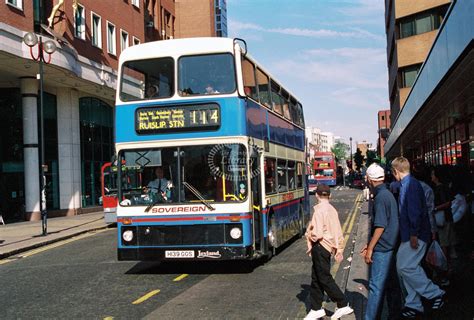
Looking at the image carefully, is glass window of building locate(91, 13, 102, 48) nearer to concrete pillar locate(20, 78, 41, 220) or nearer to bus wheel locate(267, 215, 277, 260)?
concrete pillar locate(20, 78, 41, 220)

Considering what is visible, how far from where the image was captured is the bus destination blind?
9.40 metres

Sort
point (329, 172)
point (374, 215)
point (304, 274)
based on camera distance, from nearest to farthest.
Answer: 1. point (374, 215)
2. point (304, 274)
3. point (329, 172)

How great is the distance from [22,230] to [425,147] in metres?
19.1

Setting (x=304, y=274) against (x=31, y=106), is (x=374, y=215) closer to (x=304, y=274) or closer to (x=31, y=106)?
(x=304, y=274)

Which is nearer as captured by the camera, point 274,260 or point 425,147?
point 274,260

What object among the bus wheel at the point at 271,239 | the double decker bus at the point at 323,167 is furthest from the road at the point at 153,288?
the double decker bus at the point at 323,167

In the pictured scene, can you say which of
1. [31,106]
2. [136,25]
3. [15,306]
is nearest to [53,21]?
[31,106]

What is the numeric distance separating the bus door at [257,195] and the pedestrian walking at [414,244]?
4.03 m

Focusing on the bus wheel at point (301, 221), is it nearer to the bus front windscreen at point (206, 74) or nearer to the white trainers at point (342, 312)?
the bus front windscreen at point (206, 74)

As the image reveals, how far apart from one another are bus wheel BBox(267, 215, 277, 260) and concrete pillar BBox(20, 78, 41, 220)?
16968 millimetres

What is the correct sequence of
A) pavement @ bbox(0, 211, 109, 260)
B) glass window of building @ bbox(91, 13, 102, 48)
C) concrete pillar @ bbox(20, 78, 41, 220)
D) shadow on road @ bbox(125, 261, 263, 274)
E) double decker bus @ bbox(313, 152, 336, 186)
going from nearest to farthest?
shadow on road @ bbox(125, 261, 263, 274) < pavement @ bbox(0, 211, 109, 260) < concrete pillar @ bbox(20, 78, 41, 220) < glass window of building @ bbox(91, 13, 102, 48) < double decker bus @ bbox(313, 152, 336, 186)

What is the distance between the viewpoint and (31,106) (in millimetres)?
24953

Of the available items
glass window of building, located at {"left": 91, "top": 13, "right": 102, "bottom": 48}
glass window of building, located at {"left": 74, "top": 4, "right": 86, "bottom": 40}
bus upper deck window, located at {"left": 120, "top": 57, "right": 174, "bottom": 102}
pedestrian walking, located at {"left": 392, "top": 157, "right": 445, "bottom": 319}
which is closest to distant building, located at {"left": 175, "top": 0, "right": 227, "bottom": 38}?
glass window of building, located at {"left": 91, "top": 13, "right": 102, "bottom": 48}

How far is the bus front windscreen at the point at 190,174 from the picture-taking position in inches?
366
